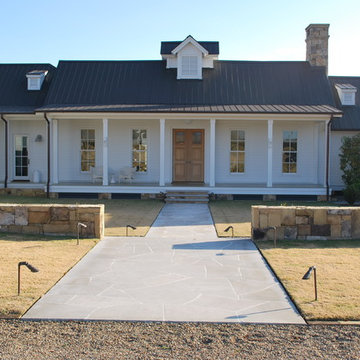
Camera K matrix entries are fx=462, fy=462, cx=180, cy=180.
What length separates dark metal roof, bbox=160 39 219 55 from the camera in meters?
19.8

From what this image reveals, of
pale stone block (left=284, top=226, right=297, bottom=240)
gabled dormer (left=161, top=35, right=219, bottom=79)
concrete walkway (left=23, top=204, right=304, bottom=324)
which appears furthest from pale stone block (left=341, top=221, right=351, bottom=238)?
gabled dormer (left=161, top=35, right=219, bottom=79)

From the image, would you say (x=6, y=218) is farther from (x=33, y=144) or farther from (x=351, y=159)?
(x=351, y=159)

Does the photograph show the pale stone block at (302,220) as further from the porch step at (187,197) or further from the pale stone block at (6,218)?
the porch step at (187,197)

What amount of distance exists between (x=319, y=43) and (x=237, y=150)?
6535 mm

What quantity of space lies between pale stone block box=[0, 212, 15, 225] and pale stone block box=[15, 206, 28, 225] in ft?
0.40

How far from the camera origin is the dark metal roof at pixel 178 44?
65.1ft

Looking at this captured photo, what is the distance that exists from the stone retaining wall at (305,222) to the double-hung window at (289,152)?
9327mm

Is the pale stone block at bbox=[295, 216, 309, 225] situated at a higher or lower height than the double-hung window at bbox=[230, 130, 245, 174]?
lower

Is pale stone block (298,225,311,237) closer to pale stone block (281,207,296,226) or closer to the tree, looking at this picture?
pale stone block (281,207,296,226)

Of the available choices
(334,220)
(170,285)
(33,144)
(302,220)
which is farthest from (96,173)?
(170,285)

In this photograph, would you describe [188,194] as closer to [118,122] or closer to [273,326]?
[118,122]

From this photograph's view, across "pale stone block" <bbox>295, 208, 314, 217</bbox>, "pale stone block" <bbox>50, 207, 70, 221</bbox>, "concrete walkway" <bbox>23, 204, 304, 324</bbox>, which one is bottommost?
"concrete walkway" <bbox>23, 204, 304, 324</bbox>

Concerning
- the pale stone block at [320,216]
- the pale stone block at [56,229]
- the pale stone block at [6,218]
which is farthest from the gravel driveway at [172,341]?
the pale stone block at [6,218]

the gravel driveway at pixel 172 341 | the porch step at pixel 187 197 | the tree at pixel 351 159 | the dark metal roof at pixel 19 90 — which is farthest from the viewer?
the dark metal roof at pixel 19 90
